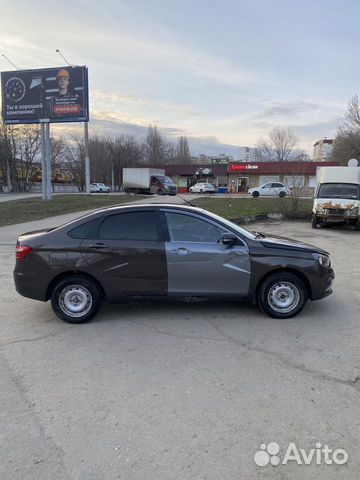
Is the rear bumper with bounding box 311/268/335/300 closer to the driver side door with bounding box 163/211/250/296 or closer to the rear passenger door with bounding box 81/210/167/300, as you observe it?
the driver side door with bounding box 163/211/250/296

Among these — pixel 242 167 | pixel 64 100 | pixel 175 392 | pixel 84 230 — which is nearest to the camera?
pixel 175 392

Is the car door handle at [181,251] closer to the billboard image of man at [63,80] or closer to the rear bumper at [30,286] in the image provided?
the rear bumper at [30,286]

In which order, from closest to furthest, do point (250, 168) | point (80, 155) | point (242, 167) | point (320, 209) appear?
point (320, 209)
point (250, 168)
point (242, 167)
point (80, 155)

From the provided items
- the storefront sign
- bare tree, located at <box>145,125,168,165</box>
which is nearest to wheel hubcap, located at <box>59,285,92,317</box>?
the storefront sign

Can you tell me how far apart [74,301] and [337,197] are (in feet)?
44.6

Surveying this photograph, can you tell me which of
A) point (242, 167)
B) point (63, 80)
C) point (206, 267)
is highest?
point (63, 80)

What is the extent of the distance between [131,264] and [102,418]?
89.6 inches

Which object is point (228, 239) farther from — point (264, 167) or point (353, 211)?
point (264, 167)

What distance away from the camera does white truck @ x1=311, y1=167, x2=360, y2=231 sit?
594 inches

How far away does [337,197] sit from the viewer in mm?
15711

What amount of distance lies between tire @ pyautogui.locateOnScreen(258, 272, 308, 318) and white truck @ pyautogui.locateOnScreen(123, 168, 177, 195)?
34687 mm

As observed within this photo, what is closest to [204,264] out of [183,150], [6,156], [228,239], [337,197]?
[228,239]

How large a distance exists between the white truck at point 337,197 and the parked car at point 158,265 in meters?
11.0

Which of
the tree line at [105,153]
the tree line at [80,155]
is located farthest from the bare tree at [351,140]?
the tree line at [80,155]
